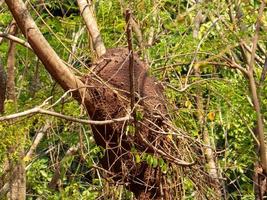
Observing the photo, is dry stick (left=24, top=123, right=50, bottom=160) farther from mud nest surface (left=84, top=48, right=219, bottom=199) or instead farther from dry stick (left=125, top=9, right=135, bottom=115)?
dry stick (left=125, top=9, right=135, bottom=115)

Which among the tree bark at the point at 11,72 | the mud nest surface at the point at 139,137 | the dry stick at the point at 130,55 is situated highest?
the tree bark at the point at 11,72

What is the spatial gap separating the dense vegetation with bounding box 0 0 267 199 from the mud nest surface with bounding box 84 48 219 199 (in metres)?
0.06

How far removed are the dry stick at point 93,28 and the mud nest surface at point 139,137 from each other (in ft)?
0.61

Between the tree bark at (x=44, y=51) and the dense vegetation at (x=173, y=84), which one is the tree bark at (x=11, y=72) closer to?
the dense vegetation at (x=173, y=84)

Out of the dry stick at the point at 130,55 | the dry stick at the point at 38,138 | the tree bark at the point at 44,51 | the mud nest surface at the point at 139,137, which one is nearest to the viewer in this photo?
the dry stick at the point at 130,55

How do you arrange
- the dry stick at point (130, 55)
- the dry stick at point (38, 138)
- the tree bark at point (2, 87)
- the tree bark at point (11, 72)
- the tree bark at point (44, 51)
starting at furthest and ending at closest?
the dry stick at point (38, 138)
the tree bark at point (11, 72)
the tree bark at point (2, 87)
the tree bark at point (44, 51)
the dry stick at point (130, 55)

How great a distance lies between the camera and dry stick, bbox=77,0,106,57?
156 inches

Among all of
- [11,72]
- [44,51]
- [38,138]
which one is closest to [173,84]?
[44,51]

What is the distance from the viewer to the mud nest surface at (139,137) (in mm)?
3564

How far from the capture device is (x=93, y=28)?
399cm

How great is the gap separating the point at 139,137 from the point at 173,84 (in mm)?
742

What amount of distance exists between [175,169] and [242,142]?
203 cm

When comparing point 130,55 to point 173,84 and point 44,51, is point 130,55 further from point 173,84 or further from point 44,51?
point 173,84

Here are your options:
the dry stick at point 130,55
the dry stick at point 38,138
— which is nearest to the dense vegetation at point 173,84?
the dry stick at point 38,138
